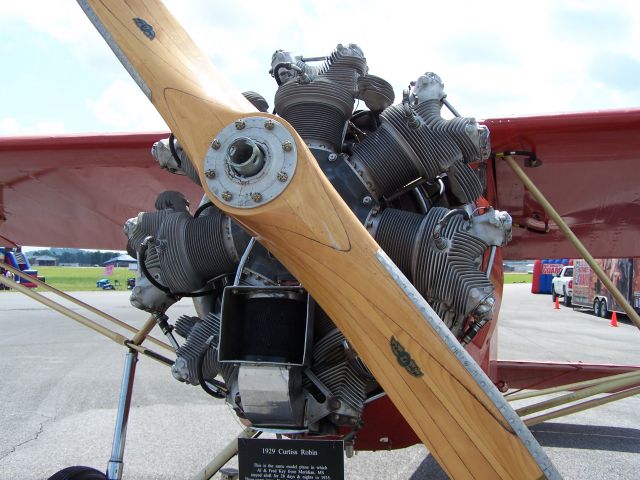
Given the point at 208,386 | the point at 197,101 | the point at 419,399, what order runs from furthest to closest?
the point at 208,386 < the point at 197,101 < the point at 419,399

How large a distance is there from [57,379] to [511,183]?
7.21 metres

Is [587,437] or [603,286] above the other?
[603,286]

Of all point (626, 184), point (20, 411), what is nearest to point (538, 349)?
point (626, 184)

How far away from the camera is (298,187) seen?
208 centimetres

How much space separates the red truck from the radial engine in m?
14.4

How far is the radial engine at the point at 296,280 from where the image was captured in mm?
2521

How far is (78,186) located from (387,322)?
3.84 m

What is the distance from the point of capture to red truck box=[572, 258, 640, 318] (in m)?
19.1

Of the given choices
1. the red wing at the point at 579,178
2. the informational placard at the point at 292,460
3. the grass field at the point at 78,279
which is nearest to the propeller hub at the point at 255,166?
the informational placard at the point at 292,460

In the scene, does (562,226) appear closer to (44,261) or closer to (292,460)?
(292,460)

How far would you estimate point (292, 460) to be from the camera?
2.62 meters

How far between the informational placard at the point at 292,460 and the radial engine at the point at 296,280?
8cm

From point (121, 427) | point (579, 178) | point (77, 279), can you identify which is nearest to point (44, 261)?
point (77, 279)

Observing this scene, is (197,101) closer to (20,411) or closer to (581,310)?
(20,411)
